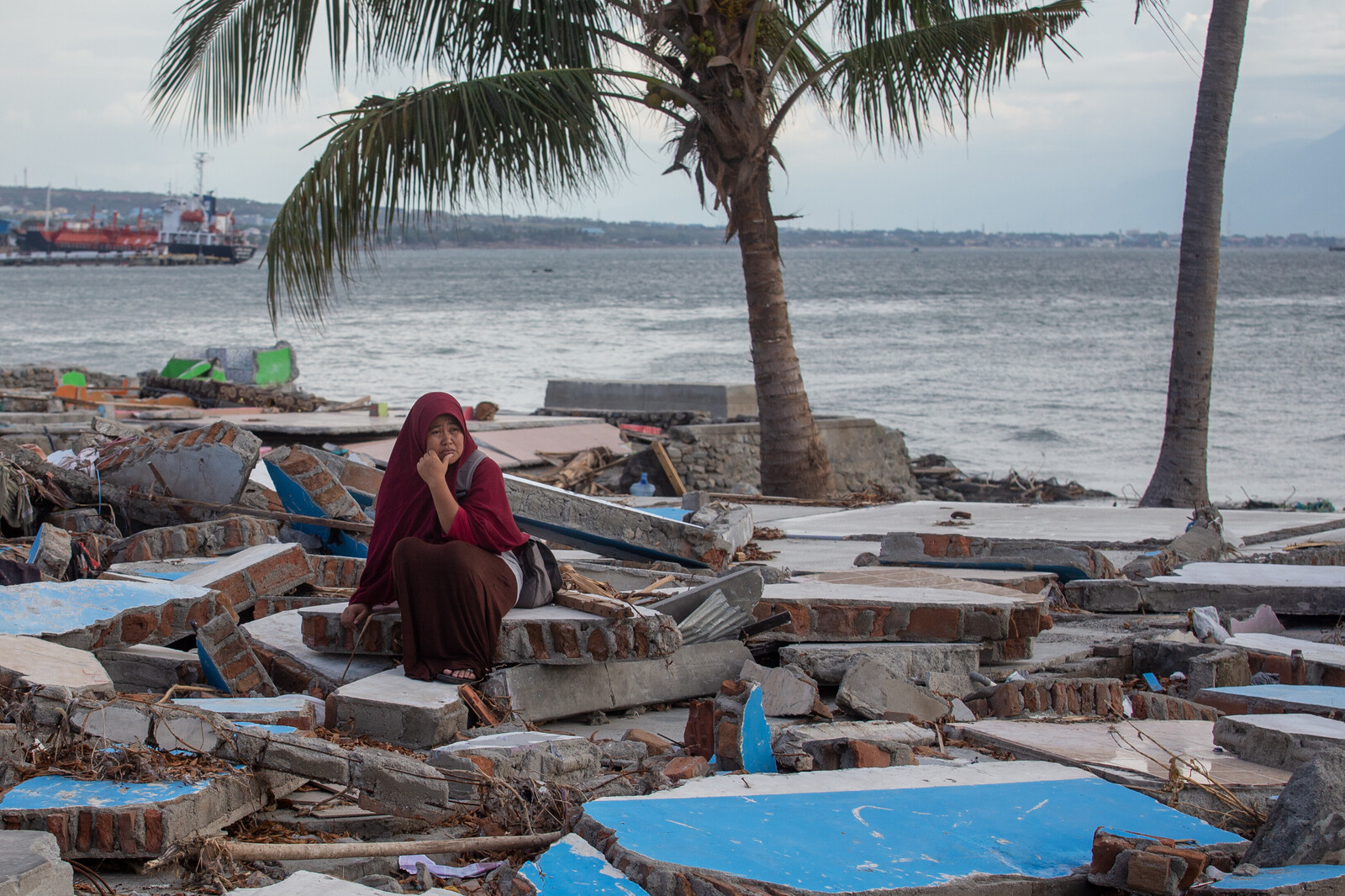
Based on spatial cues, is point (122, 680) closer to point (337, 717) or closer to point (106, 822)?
point (337, 717)

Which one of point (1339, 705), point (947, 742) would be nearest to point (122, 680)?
point (947, 742)

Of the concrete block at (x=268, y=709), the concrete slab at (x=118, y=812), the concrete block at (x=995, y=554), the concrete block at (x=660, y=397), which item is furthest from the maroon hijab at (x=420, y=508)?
the concrete block at (x=660, y=397)

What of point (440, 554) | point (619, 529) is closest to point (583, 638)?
point (440, 554)

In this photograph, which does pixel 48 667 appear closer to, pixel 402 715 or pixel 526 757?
pixel 402 715

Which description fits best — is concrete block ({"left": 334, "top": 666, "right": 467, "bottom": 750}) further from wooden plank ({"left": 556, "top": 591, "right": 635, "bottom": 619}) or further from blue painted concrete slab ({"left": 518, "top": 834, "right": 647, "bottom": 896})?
blue painted concrete slab ({"left": 518, "top": 834, "right": 647, "bottom": 896})

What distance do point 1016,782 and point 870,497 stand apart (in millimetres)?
6770

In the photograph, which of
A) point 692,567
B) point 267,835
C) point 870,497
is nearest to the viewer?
point 267,835

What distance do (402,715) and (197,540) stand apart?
290cm

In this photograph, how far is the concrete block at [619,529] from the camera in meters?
5.92

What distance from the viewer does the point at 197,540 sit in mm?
5824

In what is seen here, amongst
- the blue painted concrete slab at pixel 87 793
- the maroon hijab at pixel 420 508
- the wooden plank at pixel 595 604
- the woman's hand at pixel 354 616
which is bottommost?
the blue painted concrete slab at pixel 87 793

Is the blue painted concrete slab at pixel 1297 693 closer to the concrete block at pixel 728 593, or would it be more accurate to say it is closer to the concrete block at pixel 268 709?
the concrete block at pixel 728 593

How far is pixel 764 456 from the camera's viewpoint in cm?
995

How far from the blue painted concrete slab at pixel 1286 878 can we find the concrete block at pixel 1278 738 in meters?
0.91
